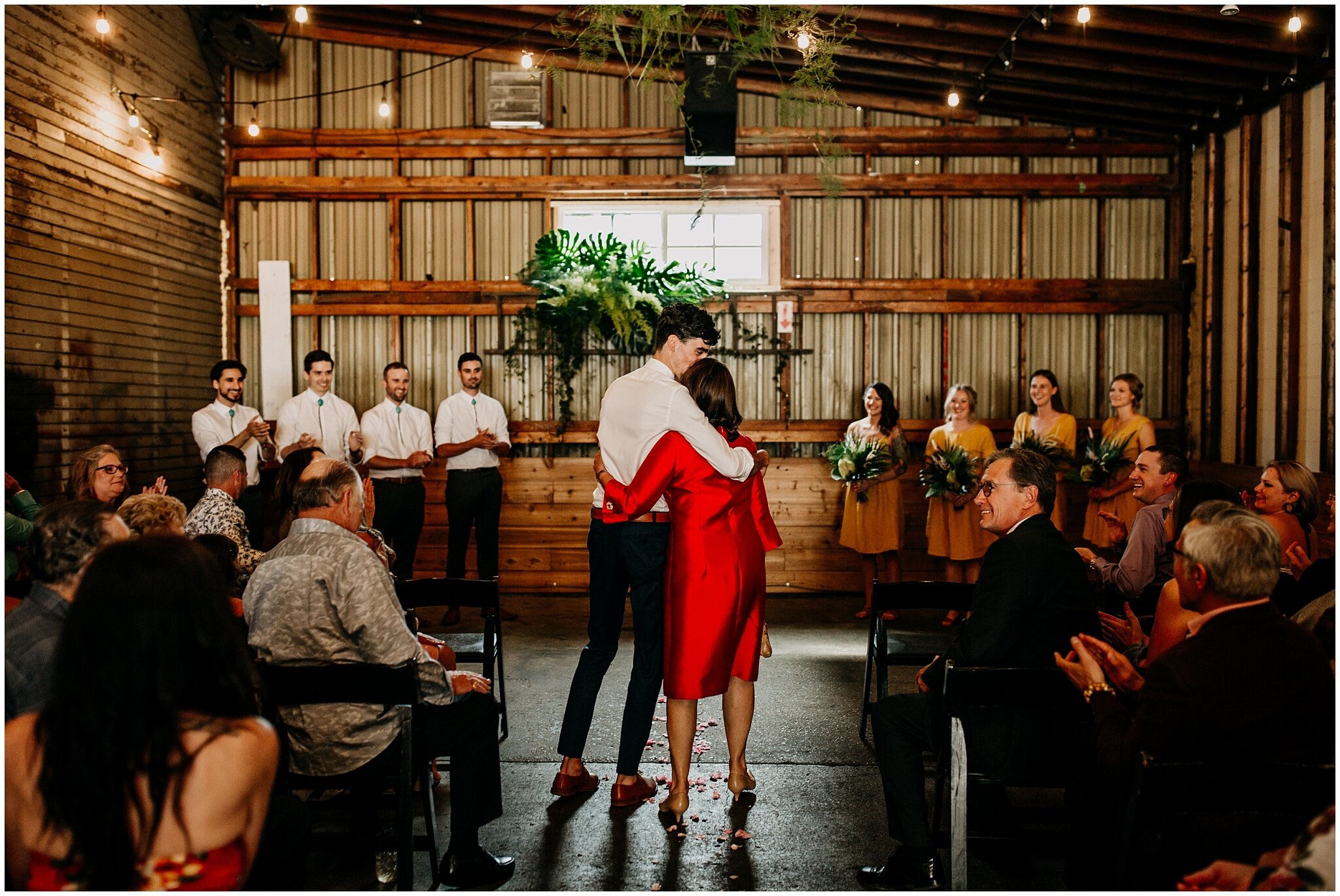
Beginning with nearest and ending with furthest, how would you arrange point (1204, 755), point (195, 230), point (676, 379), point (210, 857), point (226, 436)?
point (210, 857), point (1204, 755), point (676, 379), point (226, 436), point (195, 230)

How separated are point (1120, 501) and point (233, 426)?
607cm

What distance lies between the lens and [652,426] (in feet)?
11.5

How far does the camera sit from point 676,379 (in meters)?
3.71

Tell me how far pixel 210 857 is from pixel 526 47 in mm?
7659

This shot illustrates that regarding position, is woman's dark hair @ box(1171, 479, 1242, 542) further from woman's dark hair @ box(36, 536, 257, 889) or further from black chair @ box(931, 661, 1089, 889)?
woman's dark hair @ box(36, 536, 257, 889)

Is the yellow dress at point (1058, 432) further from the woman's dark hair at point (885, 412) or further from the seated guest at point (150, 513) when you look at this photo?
the seated guest at point (150, 513)

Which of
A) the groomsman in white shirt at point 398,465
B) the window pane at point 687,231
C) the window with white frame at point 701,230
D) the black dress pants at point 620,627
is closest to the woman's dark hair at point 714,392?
the black dress pants at point 620,627

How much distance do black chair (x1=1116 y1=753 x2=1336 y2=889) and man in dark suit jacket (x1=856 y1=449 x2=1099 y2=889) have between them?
697mm

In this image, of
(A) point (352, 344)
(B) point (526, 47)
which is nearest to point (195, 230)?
(A) point (352, 344)

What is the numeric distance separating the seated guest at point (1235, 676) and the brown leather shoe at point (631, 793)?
6.15 feet

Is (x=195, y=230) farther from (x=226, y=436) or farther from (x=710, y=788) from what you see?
(x=710, y=788)

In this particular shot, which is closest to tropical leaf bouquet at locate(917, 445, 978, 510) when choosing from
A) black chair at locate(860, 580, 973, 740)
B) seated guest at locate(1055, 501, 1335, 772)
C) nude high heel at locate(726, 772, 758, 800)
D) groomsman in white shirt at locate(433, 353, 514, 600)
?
black chair at locate(860, 580, 973, 740)

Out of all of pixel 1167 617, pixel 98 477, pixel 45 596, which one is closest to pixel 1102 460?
pixel 1167 617

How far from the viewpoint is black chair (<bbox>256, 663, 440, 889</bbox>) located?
2.63m
